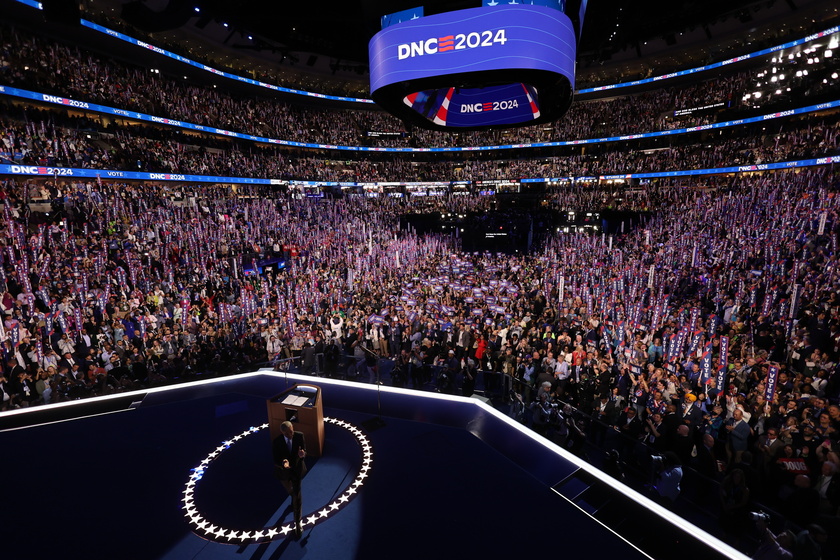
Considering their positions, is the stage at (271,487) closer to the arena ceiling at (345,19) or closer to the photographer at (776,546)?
the photographer at (776,546)

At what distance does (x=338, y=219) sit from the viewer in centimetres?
3120

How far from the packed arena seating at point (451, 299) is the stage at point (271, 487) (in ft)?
6.12

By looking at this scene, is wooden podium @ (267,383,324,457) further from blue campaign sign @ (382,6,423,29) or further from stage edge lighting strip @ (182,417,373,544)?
blue campaign sign @ (382,6,423,29)

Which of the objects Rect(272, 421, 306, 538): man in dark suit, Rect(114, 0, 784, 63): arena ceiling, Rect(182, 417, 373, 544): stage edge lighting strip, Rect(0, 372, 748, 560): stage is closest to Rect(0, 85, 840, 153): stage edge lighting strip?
Rect(114, 0, 784, 63): arena ceiling

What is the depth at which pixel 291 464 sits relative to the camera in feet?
16.0

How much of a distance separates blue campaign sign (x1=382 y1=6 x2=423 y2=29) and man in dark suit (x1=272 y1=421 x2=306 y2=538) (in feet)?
18.5

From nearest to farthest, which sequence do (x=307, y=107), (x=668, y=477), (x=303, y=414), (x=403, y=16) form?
(x=403, y=16), (x=668, y=477), (x=303, y=414), (x=307, y=107)

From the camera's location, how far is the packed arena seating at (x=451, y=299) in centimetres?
750

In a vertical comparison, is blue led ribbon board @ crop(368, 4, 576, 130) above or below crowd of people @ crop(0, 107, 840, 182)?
below

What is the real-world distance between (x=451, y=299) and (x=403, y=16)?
11.6 meters

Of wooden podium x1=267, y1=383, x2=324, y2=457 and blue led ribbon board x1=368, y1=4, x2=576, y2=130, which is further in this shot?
wooden podium x1=267, y1=383, x2=324, y2=457

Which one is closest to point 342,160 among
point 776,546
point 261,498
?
point 261,498

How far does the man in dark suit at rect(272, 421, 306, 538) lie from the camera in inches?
191

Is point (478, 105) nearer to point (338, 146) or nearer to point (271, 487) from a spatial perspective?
point (271, 487)
